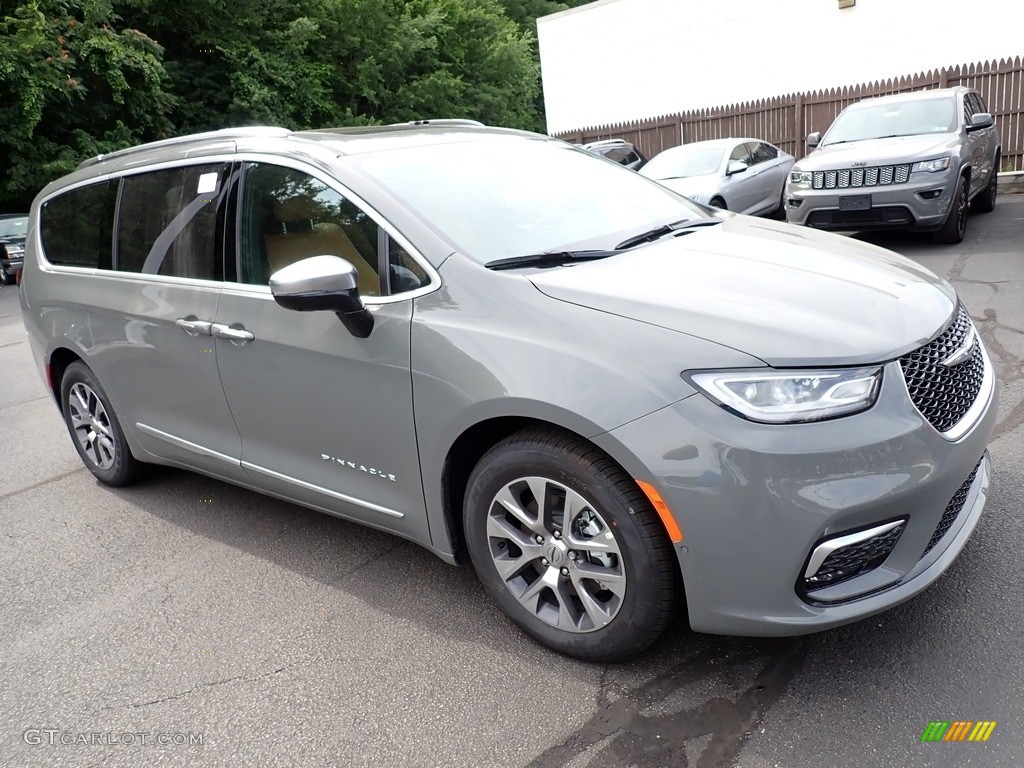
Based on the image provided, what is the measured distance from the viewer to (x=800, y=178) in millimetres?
9180

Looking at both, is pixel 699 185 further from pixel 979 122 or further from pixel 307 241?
pixel 307 241

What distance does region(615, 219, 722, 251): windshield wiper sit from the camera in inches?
124

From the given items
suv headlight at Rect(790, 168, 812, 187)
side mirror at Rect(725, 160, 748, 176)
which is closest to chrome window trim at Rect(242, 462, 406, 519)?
suv headlight at Rect(790, 168, 812, 187)

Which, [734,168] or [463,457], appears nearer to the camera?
[463,457]

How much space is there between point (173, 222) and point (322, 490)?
1.46m

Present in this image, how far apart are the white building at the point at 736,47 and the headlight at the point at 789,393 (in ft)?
67.7

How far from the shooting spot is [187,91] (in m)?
25.9

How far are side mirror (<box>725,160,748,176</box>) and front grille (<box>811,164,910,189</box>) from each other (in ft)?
5.26

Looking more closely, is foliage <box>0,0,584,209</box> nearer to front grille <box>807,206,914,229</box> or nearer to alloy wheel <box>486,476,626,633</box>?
front grille <box>807,206,914,229</box>

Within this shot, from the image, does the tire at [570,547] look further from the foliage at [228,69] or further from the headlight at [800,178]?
the foliage at [228,69]

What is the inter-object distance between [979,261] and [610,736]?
752 centimetres

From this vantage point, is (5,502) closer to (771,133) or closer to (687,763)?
(687,763)

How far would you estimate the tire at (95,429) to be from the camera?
14.6 ft

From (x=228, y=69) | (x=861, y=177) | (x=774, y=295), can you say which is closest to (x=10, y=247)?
(x=228, y=69)
